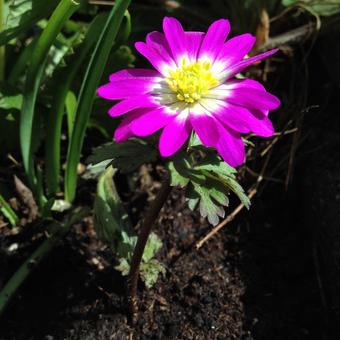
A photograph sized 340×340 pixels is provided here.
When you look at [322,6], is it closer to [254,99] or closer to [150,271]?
[254,99]

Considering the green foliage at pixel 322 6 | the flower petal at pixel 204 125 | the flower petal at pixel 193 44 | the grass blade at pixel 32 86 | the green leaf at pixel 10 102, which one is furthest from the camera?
the green foliage at pixel 322 6

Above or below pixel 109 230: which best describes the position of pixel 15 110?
above

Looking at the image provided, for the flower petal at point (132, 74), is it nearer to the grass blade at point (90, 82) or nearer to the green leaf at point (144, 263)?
the grass blade at point (90, 82)

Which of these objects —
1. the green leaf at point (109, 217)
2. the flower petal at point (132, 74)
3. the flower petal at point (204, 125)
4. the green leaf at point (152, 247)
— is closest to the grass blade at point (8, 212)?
the green leaf at point (109, 217)

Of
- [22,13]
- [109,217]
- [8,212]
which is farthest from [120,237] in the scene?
[22,13]

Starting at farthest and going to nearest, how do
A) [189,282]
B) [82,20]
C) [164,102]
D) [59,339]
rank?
[82,20] < [189,282] < [59,339] < [164,102]

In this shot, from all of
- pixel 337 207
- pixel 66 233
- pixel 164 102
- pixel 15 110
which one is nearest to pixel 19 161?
pixel 15 110

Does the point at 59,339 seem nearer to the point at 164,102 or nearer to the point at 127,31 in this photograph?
the point at 164,102
